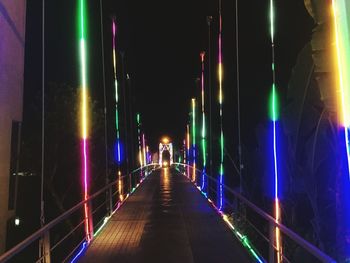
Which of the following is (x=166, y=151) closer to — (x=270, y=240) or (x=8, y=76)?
(x=8, y=76)

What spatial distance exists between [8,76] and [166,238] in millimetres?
3651

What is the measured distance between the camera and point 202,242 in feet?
28.8

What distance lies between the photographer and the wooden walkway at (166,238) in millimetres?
7670

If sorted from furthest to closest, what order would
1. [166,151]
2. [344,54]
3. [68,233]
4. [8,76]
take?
[166,151] → [8,76] → [68,233] → [344,54]

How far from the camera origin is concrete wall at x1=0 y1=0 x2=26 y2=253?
8445 millimetres

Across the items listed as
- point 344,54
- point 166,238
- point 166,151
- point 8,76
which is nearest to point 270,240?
point 344,54

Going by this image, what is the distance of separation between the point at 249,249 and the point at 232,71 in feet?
38.8

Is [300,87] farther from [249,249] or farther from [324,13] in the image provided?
[324,13]

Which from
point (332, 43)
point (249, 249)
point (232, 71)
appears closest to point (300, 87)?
point (249, 249)

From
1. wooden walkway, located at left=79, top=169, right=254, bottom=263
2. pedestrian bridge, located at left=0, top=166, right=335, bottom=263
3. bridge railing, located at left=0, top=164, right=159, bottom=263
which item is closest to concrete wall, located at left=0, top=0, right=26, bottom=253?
bridge railing, located at left=0, top=164, right=159, bottom=263

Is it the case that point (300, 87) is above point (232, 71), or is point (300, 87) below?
below

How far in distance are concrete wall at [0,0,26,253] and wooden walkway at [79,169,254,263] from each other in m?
1.72

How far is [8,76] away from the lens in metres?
8.95

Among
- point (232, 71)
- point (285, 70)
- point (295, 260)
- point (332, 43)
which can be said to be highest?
point (232, 71)
